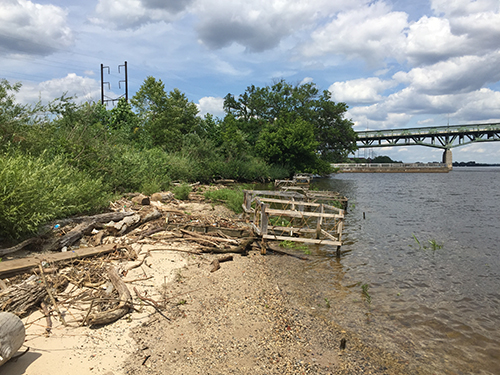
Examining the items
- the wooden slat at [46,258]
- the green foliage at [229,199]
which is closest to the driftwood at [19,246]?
the wooden slat at [46,258]

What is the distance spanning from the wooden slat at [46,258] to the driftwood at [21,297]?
72 cm

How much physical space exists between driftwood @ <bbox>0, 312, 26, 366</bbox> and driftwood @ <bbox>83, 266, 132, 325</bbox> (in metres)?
1.16

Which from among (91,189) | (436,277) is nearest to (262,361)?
(436,277)

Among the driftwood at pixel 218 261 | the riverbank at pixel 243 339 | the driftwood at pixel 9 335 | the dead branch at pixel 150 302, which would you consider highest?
the driftwood at pixel 9 335

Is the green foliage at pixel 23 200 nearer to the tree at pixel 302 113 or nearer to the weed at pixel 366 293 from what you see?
the weed at pixel 366 293

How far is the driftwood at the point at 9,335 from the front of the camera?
11.6ft

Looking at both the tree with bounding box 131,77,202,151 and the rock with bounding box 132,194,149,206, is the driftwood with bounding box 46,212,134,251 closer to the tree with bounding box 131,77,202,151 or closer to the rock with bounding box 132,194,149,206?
the rock with bounding box 132,194,149,206

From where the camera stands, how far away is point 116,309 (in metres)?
5.18

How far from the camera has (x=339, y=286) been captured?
26.5ft

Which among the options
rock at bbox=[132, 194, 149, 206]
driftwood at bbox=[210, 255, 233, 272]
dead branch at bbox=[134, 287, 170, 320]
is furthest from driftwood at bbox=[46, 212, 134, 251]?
driftwood at bbox=[210, 255, 233, 272]

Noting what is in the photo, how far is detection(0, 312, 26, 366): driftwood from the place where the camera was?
3.54m

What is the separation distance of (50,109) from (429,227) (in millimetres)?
18503

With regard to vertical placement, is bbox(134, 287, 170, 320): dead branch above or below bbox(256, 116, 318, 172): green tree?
below

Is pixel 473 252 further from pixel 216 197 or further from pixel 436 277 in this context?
pixel 216 197
